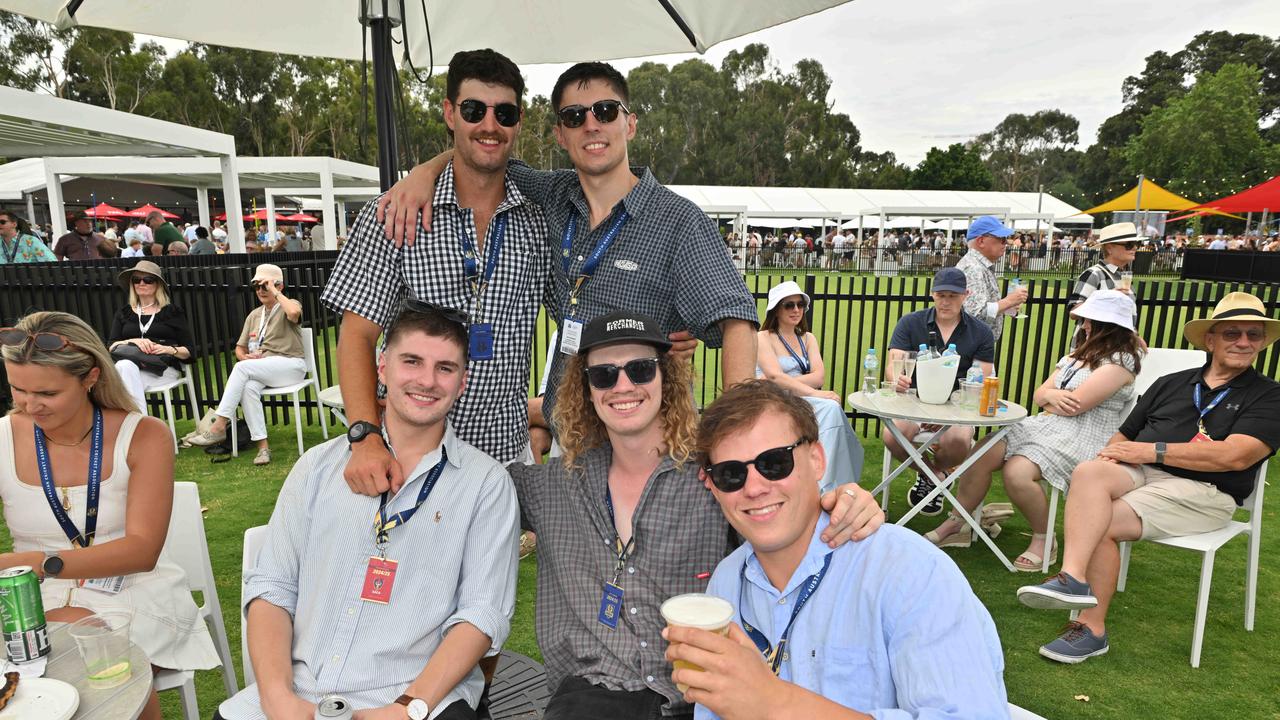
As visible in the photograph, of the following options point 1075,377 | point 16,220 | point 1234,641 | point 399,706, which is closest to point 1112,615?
point 1234,641

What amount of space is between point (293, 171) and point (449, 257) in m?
21.2

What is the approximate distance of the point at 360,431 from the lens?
6.84 feet

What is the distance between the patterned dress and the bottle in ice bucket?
1.41ft

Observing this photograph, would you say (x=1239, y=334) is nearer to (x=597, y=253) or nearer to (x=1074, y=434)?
(x=1074, y=434)

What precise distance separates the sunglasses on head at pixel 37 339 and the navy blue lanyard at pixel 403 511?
1.27 metres

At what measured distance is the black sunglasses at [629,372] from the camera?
1.98 m

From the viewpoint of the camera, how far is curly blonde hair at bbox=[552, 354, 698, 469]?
2072 mm

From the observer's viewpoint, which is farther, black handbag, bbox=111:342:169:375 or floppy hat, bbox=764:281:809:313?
black handbag, bbox=111:342:169:375

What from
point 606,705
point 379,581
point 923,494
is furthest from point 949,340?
point 379,581

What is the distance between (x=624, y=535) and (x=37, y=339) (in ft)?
6.71

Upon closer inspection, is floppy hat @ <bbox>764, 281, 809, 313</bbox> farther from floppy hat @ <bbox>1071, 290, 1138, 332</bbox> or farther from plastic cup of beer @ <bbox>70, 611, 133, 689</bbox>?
plastic cup of beer @ <bbox>70, 611, 133, 689</bbox>

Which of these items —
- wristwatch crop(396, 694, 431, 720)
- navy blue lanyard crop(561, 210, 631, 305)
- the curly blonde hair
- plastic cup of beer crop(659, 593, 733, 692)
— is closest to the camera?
plastic cup of beer crop(659, 593, 733, 692)

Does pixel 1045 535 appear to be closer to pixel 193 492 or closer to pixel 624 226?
pixel 624 226

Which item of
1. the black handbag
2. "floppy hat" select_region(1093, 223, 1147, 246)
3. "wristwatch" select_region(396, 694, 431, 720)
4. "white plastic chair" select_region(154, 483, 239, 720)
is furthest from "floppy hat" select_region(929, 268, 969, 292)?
the black handbag
